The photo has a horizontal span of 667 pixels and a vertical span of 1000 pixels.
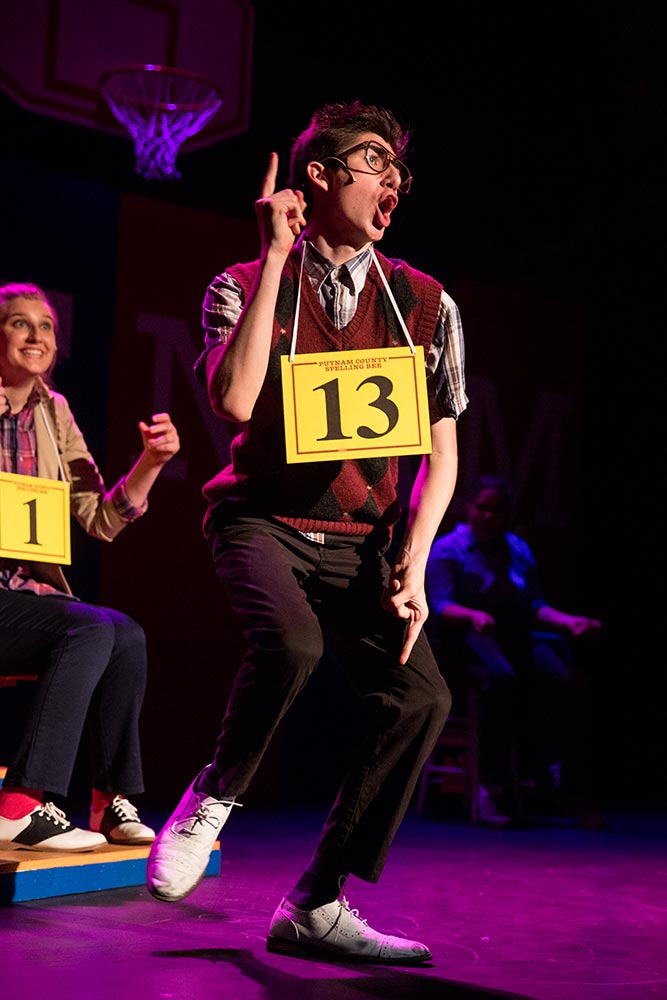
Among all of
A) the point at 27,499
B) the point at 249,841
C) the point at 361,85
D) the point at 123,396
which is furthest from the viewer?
the point at 361,85

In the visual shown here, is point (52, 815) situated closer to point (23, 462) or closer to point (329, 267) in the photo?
point (23, 462)

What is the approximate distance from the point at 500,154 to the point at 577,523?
6.31 feet

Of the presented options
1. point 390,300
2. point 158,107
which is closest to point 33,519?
point 390,300

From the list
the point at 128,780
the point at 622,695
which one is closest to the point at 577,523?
the point at 622,695

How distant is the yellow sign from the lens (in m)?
2.17

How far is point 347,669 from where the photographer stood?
234 cm

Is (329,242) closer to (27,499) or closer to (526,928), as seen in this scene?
(27,499)

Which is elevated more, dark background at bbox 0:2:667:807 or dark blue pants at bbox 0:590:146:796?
dark background at bbox 0:2:667:807

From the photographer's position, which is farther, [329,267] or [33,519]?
[33,519]

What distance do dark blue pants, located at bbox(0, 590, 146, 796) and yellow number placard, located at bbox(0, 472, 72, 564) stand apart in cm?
12

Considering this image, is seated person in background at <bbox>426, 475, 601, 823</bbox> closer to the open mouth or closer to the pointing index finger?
the open mouth

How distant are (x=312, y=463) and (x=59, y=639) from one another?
104 centimetres

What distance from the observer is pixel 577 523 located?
6.29m

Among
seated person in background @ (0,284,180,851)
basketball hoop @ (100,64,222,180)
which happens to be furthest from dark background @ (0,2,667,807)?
seated person in background @ (0,284,180,851)
